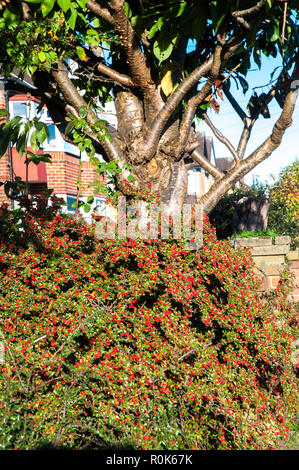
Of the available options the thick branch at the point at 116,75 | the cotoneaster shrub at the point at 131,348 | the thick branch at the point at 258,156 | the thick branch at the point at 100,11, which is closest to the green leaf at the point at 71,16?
the thick branch at the point at 100,11

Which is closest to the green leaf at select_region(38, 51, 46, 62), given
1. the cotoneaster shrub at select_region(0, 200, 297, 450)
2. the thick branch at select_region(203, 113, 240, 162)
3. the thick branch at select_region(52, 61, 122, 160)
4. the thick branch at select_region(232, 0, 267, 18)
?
the thick branch at select_region(52, 61, 122, 160)

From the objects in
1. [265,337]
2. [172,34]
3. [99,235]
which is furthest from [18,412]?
[172,34]

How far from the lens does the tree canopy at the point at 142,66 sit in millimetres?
4730

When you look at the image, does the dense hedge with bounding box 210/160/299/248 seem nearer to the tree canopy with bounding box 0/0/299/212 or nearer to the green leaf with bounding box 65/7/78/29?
the tree canopy with bounding box 0/0/299/212

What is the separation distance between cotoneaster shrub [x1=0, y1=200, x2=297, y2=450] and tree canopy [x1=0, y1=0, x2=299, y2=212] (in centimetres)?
120

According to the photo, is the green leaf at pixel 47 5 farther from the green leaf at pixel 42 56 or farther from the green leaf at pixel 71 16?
the green leaf at pixel 42 56

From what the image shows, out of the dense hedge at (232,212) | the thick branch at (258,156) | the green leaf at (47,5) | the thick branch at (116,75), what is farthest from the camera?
the dense hedge at (232,212)

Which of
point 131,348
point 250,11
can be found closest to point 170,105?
point 250,11

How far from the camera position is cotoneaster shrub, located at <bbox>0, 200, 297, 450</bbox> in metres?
3.30

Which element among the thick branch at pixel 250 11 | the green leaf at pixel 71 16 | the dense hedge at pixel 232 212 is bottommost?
the dense hedge at pixel 232 212

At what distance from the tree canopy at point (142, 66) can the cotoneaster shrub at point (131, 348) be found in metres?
1.20

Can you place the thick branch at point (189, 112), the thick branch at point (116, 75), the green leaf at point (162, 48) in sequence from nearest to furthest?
1. the green leaf at point (162, 48)
2. the thick branch at point (189, 112)
3. the thick branch at point (116, 75)

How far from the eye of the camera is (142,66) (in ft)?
17.2

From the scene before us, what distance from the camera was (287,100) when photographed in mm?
6082
